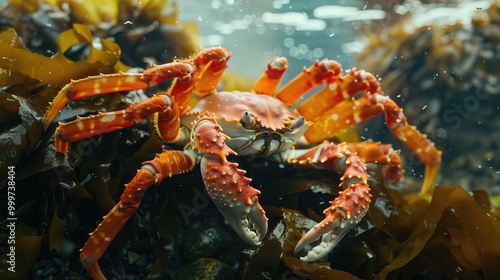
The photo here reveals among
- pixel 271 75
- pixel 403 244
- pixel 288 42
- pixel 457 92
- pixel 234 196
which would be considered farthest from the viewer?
pixel 288 42

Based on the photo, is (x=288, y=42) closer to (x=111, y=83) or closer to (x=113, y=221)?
(x=111, y=83)

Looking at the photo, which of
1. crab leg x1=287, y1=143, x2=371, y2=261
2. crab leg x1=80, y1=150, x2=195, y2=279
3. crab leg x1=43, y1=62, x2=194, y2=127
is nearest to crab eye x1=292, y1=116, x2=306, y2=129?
crab leg x1=287, y1=143, x2=371, y2=261

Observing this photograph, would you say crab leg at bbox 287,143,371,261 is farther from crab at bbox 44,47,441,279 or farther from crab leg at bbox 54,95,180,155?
crab leg at bbox 54,95,180,155

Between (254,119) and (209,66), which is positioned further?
(209,66)

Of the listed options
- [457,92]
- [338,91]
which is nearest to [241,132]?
[338,91]

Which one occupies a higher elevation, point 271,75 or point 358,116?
point 271,75

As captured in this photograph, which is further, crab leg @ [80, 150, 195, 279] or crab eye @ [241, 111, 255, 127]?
crab eye @ [241, 111, 255, 127]
